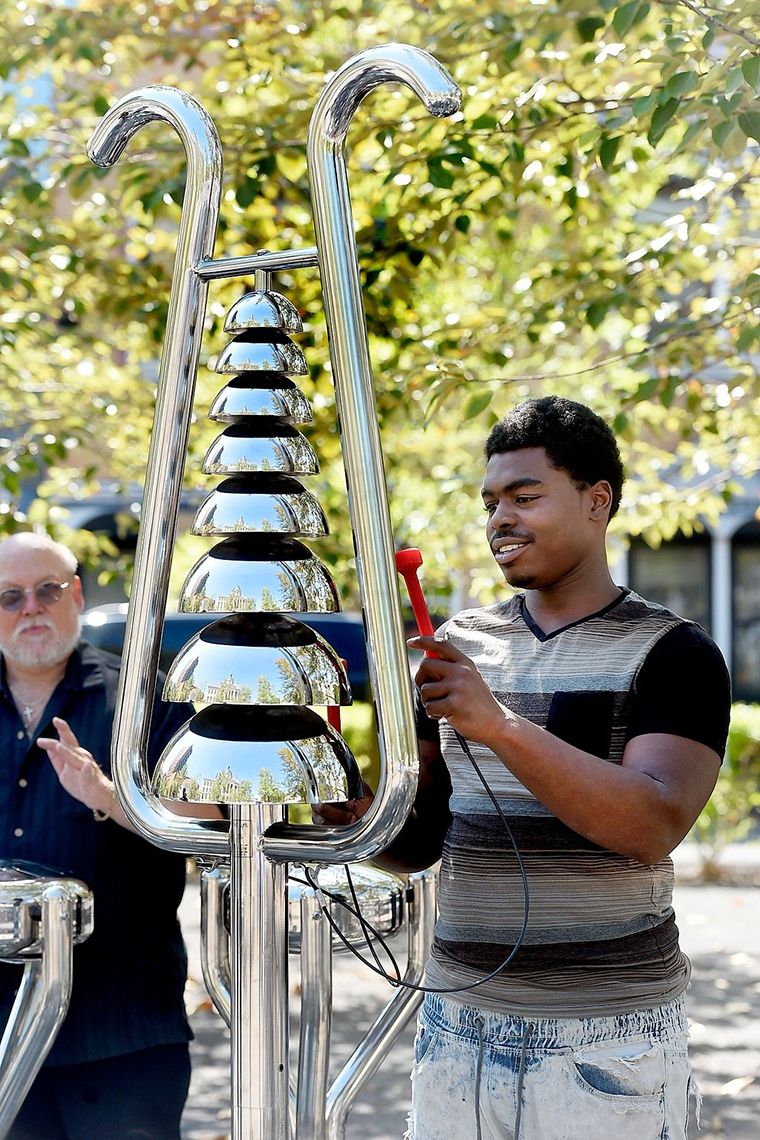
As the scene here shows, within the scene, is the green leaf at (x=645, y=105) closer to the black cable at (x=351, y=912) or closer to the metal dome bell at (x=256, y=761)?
the black cable at (x=351, y=912)

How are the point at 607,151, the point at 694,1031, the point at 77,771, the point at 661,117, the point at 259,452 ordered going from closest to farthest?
the point at 259,452 < the point at 77,771 < the point at 661,117 < the point at 607,151 < the point at 694,1031

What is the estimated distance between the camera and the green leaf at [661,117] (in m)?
3.07

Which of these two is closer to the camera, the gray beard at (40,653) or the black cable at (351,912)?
the black cable at (351,912)

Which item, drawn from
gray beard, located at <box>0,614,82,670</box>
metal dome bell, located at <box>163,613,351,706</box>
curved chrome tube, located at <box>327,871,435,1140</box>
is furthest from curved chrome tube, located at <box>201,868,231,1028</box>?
gray beard, located at <box>0,614,82,670</box>

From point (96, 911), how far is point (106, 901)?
3 cm

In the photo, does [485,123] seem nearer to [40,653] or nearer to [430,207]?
[430,207]

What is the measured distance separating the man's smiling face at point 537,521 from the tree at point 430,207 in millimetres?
1235

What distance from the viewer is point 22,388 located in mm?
6727

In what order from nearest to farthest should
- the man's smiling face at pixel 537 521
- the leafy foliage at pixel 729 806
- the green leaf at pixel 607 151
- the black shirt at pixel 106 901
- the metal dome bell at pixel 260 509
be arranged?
the metal dome bell at pixel 260 509
the man's smiling face at pixel 537 521
the black shirt at pixel 106 901
the green leaf at pixel 607 151
the leafy foliage at pixel 729 806

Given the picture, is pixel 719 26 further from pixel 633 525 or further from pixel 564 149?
pixel 633 525

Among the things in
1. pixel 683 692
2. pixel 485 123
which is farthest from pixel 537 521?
pixel 485 123

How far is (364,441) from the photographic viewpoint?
4.82 feet

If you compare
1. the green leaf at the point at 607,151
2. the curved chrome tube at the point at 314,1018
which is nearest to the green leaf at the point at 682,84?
the green leaf at the point at 607,151

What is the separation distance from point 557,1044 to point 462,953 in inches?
7.5
